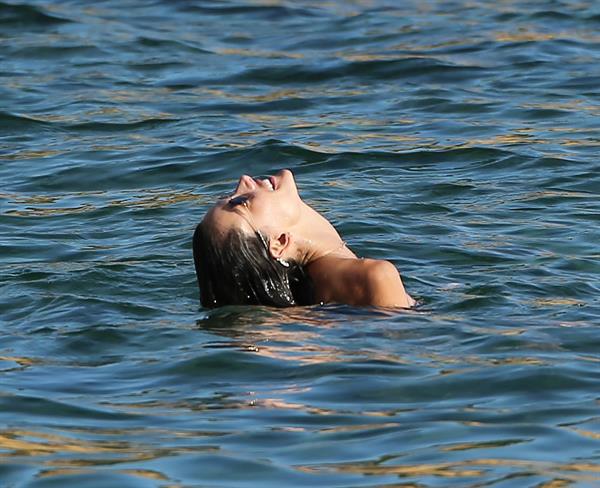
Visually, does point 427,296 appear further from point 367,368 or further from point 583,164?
point 583,164

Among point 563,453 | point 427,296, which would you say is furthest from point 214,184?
point 563,453

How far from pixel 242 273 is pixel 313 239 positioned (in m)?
0.40

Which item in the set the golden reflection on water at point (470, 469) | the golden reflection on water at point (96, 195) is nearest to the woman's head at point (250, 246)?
the golden reflection on water at point (470, 469)

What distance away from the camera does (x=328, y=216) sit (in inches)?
385

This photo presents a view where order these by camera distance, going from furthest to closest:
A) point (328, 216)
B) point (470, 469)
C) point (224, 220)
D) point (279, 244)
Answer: point (328, 216) → point (279, 244) → point (224, 220) → point (470, 469)

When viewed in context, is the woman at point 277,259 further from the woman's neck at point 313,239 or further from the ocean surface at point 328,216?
the ocean surface at point 328,216

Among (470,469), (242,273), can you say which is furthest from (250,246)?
(470,469)

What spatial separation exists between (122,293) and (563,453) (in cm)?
346

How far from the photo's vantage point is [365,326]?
Result: 698cm

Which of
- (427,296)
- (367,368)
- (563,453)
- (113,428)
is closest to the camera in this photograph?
(563,453)

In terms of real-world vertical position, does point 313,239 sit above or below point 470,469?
above

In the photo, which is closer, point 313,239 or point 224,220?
point 224,220

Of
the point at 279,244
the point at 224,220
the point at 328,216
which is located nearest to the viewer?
the point at 224,220

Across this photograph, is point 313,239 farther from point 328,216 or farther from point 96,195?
point 96,195
